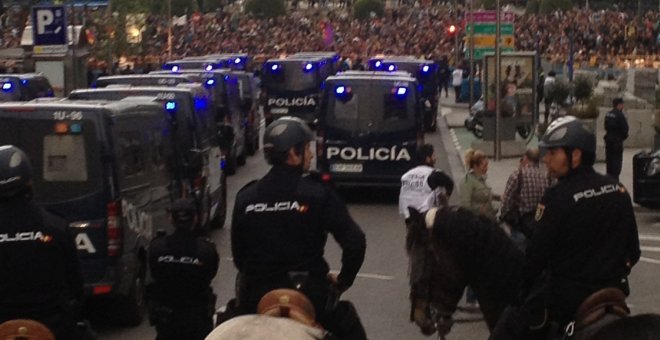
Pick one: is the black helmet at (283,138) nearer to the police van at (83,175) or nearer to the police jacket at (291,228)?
the police jacket at (291,228)

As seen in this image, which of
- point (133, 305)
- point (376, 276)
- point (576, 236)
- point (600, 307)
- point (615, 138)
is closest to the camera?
point (600, 307)

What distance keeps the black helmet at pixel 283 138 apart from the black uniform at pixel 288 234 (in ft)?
0.42

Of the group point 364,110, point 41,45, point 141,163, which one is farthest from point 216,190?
point 41,45

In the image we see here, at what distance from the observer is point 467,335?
12.3m

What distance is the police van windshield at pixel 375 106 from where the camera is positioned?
75.0ft

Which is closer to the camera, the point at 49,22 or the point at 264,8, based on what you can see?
the point at 49,22

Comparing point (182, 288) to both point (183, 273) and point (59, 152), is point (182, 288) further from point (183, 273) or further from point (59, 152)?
point (59, 152)

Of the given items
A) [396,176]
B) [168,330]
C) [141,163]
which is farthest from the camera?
[396,176]

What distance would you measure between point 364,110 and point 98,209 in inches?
449

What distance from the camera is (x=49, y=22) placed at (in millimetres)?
27219

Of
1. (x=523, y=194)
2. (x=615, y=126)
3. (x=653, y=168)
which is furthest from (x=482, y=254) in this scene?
(x=615, y=126)

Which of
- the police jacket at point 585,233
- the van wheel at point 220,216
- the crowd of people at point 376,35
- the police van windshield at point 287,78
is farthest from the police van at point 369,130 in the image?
the crowd of people at point 376,35

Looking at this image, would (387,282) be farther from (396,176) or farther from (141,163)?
(396,176)

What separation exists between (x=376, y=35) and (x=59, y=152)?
69353 millimetres
